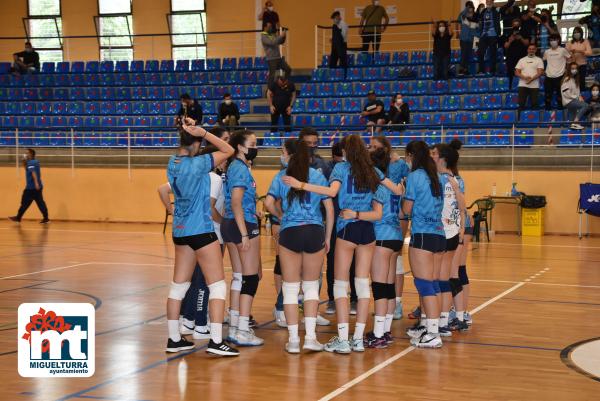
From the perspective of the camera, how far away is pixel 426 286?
7410mm

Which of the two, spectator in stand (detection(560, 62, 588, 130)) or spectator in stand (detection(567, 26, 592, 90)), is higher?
spectator in stand (detection(567, 26, 592, 90))

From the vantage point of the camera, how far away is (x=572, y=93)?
18.9 meters

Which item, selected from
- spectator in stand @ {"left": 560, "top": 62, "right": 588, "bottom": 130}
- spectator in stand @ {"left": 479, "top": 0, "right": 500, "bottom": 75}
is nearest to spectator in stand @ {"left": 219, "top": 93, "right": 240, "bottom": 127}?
spectator in stand @ {"left": 479, "top": 0, "right": 500, "bottom": 75}

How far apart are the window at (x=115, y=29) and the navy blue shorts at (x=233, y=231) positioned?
22074mm

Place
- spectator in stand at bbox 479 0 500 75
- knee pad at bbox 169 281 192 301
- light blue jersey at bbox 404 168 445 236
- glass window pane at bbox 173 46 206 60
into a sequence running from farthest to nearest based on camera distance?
glass window pane at bbox 173 46 206 60 < spectator in stand at bbox 479 0 500 75 < light blue jersey at bbox 404 168 445 236 < knee pad at bbox 169 281 192 301

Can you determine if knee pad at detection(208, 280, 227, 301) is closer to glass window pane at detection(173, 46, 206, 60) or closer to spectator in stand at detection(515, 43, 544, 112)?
spectator in stand at detection(515, 43, 544, 112)

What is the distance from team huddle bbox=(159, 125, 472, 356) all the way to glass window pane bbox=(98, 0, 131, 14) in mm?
22348

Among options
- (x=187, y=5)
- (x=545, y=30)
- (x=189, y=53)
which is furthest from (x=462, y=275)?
(x=187, y=5)

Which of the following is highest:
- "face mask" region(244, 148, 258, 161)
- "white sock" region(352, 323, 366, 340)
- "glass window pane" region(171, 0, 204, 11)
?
"glass window pane" region(171, 0, 204, 11)

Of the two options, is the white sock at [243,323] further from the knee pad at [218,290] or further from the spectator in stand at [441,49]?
the spectator in stand at [441,49]

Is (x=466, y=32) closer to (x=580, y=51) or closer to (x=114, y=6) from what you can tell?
(x=580, y=51)

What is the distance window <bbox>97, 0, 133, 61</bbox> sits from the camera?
94.2 feet

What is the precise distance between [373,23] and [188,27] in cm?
719

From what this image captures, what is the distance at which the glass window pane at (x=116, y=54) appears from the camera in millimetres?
28641
